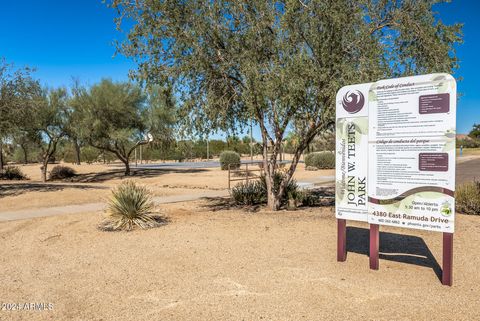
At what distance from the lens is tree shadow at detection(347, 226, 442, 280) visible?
6.74m

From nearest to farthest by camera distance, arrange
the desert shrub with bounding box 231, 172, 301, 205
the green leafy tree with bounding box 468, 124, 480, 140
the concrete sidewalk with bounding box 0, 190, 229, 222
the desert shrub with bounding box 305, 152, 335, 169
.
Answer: the concrete sidewalk with bounding box 0, 190, 229, 222 < the desert shrub with bounding box 231, 172, 301, 205 < the desert shrub with bounding box 305, 152, 335, 169 < the green leafy tree with bounding box 468, 124, 480, 140

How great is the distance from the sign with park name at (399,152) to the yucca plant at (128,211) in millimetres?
5188

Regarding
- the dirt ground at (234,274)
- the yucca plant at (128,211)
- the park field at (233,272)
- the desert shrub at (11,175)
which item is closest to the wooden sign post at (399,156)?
the dirt ground at (234,274)

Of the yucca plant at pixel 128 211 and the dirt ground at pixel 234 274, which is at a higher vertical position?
the yucca plant at pixel 128 211

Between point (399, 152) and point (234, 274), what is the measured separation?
10.1 feet

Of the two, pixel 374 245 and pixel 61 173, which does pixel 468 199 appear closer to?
pixel 374 245

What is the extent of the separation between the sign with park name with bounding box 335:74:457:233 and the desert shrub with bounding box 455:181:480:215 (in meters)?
6.80

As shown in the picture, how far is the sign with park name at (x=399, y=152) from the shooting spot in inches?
216

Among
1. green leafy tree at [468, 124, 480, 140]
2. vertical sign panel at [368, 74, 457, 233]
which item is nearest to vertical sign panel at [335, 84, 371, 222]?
vertical sign panel at [368, 74, 457, 233]

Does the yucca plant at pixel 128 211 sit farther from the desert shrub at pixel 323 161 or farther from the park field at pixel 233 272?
the desert shrub at pixel 323 161

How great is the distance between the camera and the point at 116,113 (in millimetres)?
28281

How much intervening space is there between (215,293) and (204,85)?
7415 millimetres

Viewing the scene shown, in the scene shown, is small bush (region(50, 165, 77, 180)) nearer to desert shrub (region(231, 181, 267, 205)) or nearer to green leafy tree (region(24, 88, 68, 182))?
green leafy tree (region(24, 88, 68, 182))

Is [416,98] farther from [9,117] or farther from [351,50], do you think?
[9,117]
